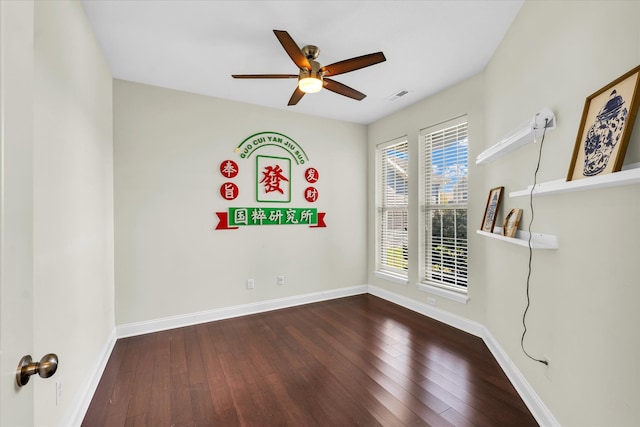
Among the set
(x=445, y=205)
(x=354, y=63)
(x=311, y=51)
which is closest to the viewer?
(x=354, y=63)

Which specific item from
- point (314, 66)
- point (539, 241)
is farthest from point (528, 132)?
point (314, 66)

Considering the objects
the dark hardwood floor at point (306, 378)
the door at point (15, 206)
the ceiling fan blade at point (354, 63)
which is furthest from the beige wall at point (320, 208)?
the ceiling fan blade at point (354, 63)

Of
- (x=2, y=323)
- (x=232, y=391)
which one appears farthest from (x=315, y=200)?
(x=2, y=323)

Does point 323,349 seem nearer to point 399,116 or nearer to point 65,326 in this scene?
point 65,326

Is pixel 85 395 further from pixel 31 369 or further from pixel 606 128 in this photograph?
pixel 606 128

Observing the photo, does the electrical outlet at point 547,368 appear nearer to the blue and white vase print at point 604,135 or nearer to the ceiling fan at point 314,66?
the blue and white vase print at point 604,135

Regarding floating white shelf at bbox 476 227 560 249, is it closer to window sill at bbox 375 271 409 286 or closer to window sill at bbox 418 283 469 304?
window sill at bbox 418 283 469 304

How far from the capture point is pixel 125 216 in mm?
3139

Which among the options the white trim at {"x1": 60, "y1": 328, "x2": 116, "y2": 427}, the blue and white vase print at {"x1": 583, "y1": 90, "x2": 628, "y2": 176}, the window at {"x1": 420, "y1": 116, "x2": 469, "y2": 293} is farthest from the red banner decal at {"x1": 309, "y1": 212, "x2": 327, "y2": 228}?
the blue and white vase print at {"x1": 583, "y1": 90, "x2": 628, "y2": 176}

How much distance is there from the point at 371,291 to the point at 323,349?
2.04 m

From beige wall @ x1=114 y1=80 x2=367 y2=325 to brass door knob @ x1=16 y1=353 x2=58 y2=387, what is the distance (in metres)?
2.82

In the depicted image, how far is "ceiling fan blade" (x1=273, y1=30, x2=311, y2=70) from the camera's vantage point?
192cm

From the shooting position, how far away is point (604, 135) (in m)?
1.27

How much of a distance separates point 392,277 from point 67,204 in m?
3.78
